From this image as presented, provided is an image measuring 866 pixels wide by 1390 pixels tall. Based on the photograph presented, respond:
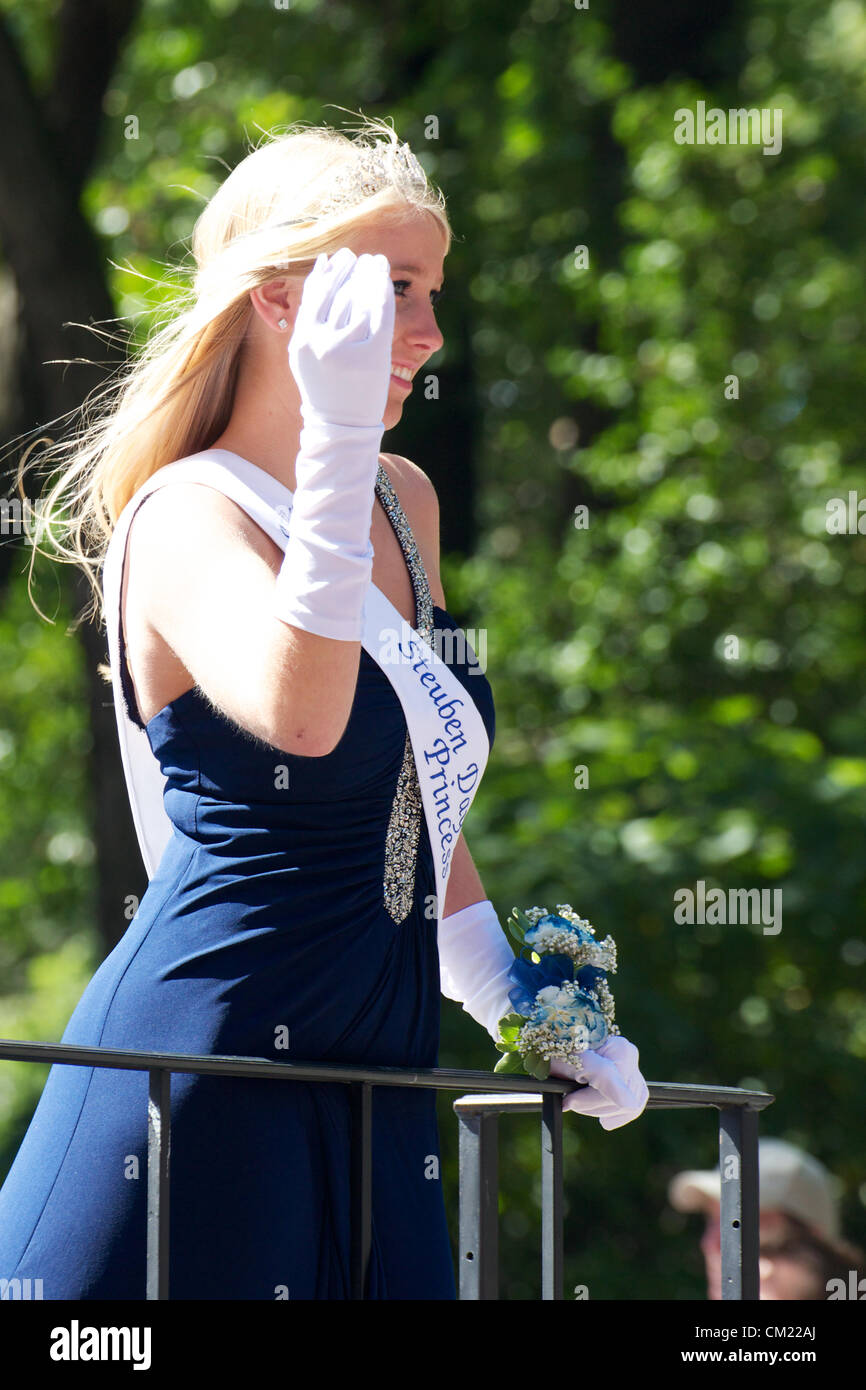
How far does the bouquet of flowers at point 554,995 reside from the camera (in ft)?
6.21

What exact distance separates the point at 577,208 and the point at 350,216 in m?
6.97

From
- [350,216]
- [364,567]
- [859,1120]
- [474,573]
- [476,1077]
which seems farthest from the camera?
[474,573]

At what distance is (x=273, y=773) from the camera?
167cm

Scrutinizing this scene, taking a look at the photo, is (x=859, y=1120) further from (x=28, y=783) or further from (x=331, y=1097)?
(x=28, y=783)

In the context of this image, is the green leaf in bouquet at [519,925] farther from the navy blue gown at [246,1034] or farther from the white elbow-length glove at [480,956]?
the navy blue gown at [246,1034]

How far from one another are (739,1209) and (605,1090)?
0.89 feet

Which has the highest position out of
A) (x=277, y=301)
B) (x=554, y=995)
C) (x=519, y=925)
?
(x=277, y=301)

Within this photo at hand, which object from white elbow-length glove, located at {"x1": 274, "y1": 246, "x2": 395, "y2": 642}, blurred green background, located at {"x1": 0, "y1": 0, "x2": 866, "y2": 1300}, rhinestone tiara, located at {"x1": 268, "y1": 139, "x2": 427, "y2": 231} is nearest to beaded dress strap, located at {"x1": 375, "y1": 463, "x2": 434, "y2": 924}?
white elbow-length glove, located at {"x1": 274, "y1": 246, "x2": 395, "y2": 642}

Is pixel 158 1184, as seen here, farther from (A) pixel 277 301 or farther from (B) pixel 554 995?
(A) pixel 277 301

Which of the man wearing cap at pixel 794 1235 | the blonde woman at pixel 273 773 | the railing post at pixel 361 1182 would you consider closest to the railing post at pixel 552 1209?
the blonde woman at pixel 273 773

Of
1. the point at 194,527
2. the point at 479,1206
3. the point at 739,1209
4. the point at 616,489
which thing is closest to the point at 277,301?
the point at 194,527

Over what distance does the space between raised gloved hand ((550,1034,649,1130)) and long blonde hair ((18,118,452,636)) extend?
2.36ft
